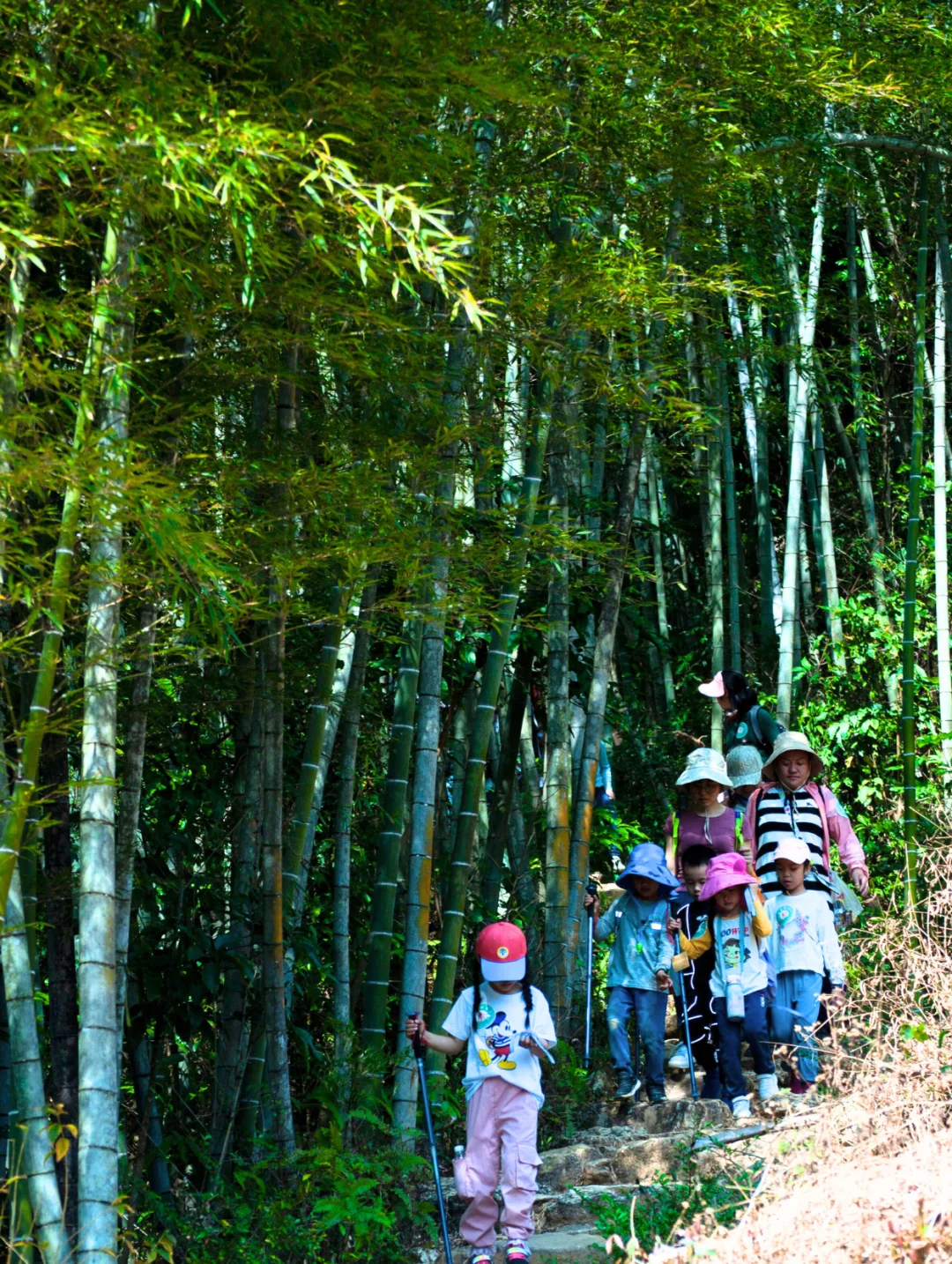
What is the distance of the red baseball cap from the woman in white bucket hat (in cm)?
150

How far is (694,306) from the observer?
566 centimetres

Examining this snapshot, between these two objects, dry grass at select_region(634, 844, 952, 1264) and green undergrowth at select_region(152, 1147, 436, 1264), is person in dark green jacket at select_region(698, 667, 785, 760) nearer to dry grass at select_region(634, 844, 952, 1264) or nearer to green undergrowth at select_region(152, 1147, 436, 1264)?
dry grass at select_region(634, 844, 952, 1264)

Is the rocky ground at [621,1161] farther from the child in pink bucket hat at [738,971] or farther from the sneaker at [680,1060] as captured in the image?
the sneaker at [680,1060]

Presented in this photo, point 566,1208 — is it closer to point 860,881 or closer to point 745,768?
point 860,881

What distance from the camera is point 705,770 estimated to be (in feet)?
19.2

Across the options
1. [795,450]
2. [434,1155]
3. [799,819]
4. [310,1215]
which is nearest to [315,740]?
[434,1155]

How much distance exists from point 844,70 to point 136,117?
11.1 feet

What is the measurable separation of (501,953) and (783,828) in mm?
1601

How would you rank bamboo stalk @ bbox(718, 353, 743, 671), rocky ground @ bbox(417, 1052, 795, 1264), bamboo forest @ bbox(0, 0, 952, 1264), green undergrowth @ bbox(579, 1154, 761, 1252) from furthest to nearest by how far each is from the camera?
bamboo stalk @ bbox(718, 353, 743, 671) < rocky ground @ bbox(417, 1052, 795, 1264) < green undergrowth @ bbox(579, 1154, 761, 1252) < bamboo forest @ bbox(0, 0, 952, 1264)

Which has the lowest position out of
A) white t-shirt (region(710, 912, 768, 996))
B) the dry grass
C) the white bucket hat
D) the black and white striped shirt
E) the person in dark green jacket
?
the dry grass

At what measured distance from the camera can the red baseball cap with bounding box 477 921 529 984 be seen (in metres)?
4.46

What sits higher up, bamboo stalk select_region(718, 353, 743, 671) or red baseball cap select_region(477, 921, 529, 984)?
bamboo stalk select_region(718, 353, 743, 671)

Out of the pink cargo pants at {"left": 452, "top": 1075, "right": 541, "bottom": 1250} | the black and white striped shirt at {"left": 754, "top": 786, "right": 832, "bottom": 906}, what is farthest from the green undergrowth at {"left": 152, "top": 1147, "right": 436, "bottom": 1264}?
the black and white striped shirt at {"left": 754, "top": 786, "right": 832, "bottom": 906}

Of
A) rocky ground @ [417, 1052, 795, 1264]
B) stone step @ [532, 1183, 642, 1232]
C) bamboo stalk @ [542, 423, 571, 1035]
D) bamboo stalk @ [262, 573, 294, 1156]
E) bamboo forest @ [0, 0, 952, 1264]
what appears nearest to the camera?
bamboo forest @ [0, 0, 952, 1264]
